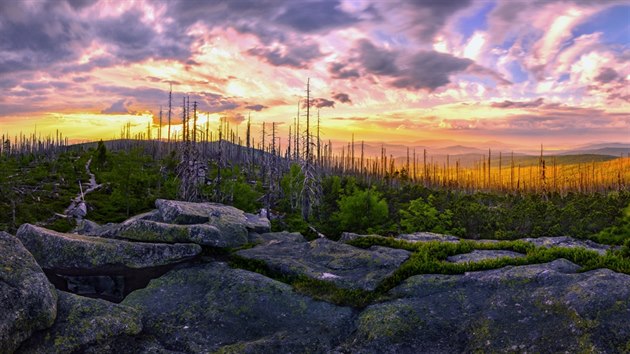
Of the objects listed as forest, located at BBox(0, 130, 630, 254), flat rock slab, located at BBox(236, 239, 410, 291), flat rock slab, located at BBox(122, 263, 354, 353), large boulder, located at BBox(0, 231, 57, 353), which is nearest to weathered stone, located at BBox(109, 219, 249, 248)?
flat rock slab, located at BBox(236, 239, 410, 291)

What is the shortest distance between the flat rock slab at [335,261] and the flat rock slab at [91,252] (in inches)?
107

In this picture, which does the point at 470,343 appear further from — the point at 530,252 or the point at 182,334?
the point at 182,334

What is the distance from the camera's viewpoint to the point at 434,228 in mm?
36312

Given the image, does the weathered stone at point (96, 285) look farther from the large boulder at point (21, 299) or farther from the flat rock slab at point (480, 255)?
the flat rock slab at point (480, 255)

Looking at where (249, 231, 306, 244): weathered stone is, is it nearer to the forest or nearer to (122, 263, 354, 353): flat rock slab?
the forest

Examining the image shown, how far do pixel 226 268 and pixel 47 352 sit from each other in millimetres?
5186

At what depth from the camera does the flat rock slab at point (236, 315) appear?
31.6 ft

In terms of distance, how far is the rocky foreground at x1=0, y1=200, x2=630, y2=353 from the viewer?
860 centimetres

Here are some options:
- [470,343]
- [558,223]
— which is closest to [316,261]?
[470,343]

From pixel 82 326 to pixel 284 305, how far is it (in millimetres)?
4829

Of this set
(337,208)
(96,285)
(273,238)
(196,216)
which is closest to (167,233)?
(96,285)

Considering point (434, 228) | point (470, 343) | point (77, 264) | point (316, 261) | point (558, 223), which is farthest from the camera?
point (558, 223)

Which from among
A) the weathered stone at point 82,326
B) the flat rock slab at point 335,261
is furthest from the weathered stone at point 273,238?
the weathered stone at point 82,326

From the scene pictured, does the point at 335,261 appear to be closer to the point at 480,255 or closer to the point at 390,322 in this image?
the point at 390,322
